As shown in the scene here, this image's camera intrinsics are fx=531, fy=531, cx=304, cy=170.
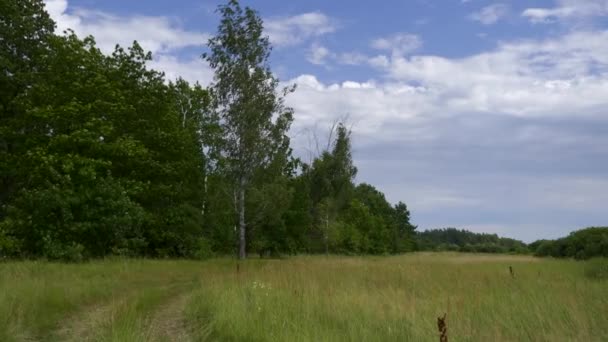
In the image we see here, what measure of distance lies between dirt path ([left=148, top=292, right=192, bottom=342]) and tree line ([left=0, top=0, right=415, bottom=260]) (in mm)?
12830

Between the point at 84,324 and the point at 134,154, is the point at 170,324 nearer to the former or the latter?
the point at 84,324

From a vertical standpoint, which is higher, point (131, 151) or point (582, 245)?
point (131, 151)

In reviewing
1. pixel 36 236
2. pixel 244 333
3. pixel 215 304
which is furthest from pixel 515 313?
pixel 36 236

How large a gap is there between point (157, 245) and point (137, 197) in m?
4.10

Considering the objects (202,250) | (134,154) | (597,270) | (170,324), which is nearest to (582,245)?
(597,270)

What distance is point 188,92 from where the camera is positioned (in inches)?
1551

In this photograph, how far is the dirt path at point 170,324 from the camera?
764 centimetres

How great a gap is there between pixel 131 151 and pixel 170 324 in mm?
18944

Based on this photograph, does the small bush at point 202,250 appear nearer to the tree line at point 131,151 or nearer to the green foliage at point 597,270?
the tree line at point 131,151

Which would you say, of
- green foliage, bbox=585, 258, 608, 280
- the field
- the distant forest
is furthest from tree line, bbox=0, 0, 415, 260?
green foliage, bbox=585, 258, 608, 280

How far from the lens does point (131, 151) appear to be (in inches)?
1049

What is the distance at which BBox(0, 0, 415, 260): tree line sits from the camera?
78.2 ft

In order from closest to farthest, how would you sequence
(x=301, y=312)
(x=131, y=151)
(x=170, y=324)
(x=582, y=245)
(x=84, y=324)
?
1. (x=301, y=312)
2. (x=84, y=324)
3. (x=170, y=324)
4. (x=131, y=151)
5. (x=582, y=245)

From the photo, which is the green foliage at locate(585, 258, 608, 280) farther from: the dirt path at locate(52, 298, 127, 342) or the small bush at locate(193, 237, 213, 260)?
the small bush at locate(193, 237, 213, 260)
